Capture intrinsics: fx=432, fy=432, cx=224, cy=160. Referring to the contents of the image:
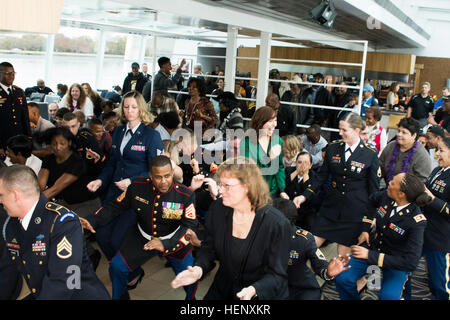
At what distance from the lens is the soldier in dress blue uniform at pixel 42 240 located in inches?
86.7

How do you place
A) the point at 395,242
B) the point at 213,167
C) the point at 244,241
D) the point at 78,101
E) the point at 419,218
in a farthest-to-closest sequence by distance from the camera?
the point at 78,101, the point at 213,167, the point at 395,242, the point at 419,218, the point at 244,241

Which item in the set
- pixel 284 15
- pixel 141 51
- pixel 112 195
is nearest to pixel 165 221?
pixel 112 195

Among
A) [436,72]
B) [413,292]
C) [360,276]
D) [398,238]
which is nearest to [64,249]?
[360,276]

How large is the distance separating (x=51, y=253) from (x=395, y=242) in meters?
2.35

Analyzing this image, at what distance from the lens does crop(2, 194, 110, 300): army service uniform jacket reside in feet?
7.21

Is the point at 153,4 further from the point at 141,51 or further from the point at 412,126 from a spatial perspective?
the point at 141,51

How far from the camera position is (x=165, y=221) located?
3.28 metres

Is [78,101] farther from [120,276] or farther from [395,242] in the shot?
[395,242]

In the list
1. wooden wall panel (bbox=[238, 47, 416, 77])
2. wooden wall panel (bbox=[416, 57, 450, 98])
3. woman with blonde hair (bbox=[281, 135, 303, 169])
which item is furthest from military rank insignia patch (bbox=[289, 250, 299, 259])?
wooden wall panel (bbox=[416, 57, 450, 98])

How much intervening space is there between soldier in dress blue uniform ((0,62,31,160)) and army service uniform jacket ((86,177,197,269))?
8.59 ft

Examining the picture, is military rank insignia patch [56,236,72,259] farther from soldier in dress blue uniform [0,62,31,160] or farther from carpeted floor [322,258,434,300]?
soldier in dress blue uniform [0,62,31,160]

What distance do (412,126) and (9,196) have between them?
12.1 feet

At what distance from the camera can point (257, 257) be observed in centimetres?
232
